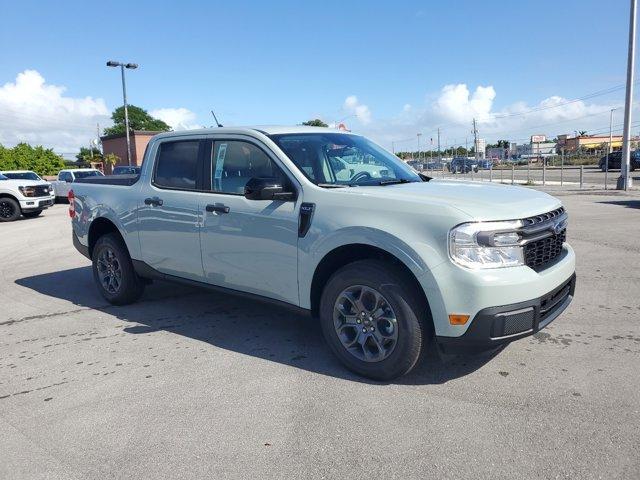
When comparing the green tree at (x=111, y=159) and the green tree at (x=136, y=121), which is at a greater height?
the green tree at (x=136, y=121)

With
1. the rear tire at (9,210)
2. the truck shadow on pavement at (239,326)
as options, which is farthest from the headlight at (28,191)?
the truck shadow on pavement at (239,326)

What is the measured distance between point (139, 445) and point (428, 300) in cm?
192

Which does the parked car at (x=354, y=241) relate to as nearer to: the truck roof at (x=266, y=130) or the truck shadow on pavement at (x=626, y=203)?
the truck roof at (x=266, y=130)

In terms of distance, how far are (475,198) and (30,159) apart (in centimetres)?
5807

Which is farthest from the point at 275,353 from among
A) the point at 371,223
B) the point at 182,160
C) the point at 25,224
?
the point at 25,224

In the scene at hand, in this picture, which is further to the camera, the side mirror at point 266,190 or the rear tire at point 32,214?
the rear tire at point 32,214

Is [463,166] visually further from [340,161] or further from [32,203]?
[340,161]

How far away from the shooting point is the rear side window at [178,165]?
4.96 metres

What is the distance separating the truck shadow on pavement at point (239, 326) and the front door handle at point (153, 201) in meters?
0.96

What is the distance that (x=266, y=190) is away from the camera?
12.9ft

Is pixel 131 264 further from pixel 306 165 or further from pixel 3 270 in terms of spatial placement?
pixel 3 270

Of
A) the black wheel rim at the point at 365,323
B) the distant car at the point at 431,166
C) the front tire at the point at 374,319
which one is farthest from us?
the distant car at the point at 431,166

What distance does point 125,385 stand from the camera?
3863mm

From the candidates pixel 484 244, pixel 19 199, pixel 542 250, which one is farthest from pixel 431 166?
pixel 484 244
